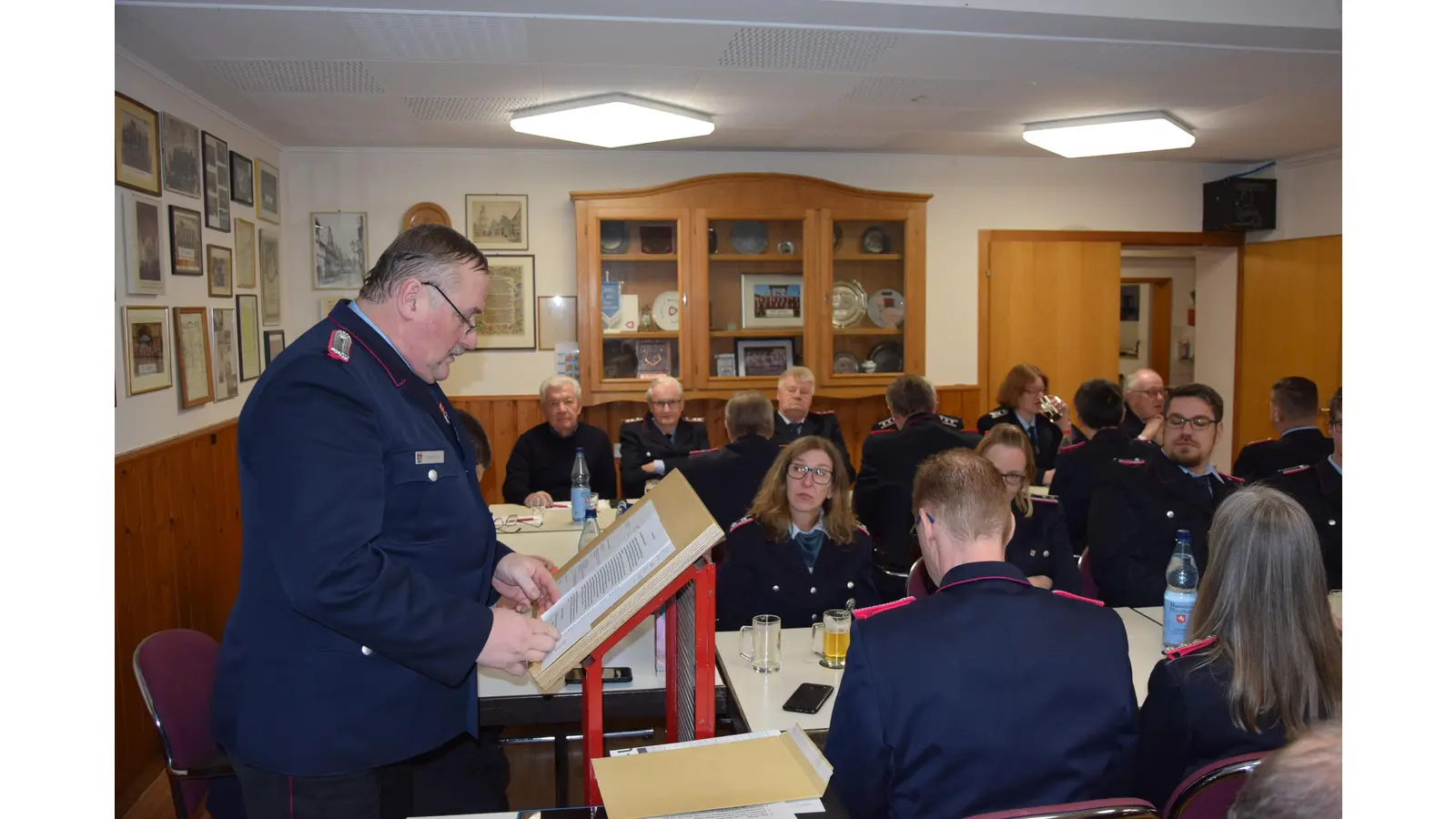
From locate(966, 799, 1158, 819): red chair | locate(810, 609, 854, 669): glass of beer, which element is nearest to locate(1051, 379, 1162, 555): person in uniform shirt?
locate(810, 609, 854, 669): glass of beer


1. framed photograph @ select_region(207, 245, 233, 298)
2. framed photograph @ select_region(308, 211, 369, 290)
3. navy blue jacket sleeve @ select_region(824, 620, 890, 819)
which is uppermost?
framed photograph @ select_region(308, 211, 369, 290)

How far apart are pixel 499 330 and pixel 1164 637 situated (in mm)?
4612

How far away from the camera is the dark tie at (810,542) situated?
3.18 m

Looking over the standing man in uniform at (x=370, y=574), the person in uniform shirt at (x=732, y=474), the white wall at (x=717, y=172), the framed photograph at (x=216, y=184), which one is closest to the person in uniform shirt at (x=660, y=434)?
the person in uniform shirt at (x=732, y=474)

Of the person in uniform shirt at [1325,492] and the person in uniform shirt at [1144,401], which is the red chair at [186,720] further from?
the person in uniform shirt at [1144,401]

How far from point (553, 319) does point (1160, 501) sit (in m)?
4.03

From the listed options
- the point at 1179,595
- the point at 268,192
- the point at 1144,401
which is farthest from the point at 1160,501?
the point at 268,192

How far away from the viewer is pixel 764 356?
619 cm

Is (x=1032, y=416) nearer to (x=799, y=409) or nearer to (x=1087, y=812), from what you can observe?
(x=799, y=409)

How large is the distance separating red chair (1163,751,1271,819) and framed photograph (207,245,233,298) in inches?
173

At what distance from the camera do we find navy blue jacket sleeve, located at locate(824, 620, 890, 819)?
159 cm

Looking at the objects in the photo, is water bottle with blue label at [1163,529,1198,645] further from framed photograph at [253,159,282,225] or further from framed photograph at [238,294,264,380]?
framed photograph at [253,159,282,225]
